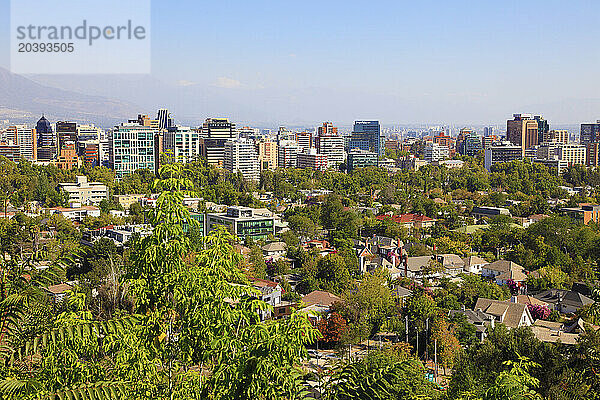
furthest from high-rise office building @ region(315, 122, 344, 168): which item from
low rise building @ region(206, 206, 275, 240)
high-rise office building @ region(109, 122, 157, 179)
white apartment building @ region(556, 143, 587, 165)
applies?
low rise building @ region(206, 206, 275, 240)

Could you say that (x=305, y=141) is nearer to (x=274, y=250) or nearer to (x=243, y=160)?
(x=243, y=160)

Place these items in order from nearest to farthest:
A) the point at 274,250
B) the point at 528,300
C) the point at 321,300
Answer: the point at 321,300 → the point at 528,300 → the point at 274,250

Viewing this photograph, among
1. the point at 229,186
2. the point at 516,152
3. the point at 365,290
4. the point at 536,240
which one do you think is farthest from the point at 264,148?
the point at 365,290

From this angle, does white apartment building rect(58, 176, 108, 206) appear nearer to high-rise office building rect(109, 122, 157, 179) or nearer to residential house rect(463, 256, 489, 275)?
high-rise office building rect(109, 122, 157, 179)

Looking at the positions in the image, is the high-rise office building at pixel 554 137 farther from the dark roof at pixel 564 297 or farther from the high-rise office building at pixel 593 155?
the dark roof at pixel 564 297

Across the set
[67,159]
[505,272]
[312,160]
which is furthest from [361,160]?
[505,272]

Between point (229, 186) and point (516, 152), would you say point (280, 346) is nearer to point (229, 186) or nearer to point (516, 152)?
point (229, 186)
